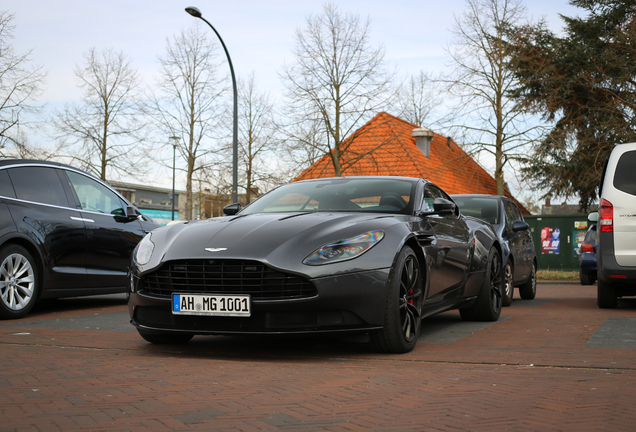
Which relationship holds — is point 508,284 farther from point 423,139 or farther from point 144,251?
point 423,139

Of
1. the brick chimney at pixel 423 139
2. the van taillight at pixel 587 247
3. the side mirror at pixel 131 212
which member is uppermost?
the brick chimney at pixel 423 139

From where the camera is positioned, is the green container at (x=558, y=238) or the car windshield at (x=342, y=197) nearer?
the car windshield at (x=342, y=197)

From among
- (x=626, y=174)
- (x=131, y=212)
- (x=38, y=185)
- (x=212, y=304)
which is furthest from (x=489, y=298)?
(x=38, y=185)

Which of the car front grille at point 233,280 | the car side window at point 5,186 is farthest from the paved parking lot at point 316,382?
the car side window at point 5,186

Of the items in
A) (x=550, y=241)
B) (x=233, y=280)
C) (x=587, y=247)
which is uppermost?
(x=550, y=241)

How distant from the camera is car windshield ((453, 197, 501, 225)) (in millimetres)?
10539

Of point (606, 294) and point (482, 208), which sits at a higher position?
point (482, 208)

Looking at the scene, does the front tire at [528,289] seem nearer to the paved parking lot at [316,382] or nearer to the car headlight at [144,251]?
the paved parking lot at [316,382]

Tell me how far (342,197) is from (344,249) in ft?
4.49

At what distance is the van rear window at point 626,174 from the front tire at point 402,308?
428cm

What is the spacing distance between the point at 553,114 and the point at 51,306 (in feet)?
79.3

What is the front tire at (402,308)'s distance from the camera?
4953mm

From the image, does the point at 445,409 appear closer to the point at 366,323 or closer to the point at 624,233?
the point at 366,323

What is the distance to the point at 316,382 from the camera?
4109mm
